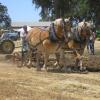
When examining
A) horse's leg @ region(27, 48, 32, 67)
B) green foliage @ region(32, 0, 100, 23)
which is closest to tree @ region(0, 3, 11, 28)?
green foliage @ region(32, 0, 100, 23)

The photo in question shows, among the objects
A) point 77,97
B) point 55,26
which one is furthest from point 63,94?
point 55,26

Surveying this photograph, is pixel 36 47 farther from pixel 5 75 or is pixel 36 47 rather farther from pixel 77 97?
pixel 77 97

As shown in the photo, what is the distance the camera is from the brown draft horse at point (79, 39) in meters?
17.9

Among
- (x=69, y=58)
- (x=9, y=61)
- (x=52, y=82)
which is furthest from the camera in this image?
(x=9, y=61)

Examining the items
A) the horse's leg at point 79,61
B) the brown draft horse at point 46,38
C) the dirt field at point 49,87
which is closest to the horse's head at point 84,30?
the brown draft horse at point 46,38

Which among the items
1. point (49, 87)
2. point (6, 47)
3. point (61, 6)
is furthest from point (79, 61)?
point (61, 6)

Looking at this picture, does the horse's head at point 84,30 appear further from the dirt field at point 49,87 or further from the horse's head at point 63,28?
the dirt field at point 49,87

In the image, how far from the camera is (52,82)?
14.3m

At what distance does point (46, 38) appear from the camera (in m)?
18.1

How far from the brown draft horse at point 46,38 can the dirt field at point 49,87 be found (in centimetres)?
156

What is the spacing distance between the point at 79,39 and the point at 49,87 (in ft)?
17.2

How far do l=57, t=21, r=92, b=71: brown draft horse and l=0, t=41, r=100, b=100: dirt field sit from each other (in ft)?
4.94

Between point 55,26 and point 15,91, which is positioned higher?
point 55,26

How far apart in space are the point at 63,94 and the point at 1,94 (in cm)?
153
